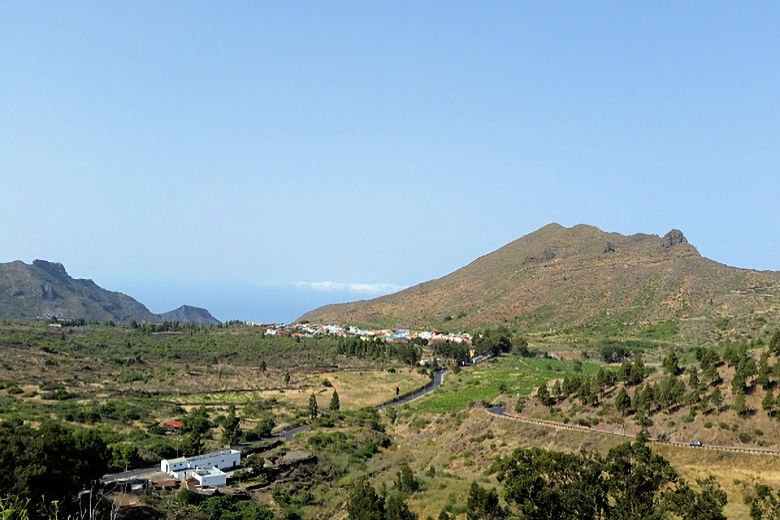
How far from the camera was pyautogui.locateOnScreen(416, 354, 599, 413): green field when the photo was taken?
5909cm

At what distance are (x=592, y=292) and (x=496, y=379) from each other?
2707 inches

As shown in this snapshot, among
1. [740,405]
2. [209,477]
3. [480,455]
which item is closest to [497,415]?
[480,455]

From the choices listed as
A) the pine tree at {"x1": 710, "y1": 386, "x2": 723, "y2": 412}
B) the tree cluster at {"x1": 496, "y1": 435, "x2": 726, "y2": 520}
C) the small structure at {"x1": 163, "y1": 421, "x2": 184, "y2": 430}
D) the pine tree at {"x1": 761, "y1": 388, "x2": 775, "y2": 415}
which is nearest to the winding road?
the pine tree at {"x1": 761, "y1": 388, "x2": 775, "y2": 415}

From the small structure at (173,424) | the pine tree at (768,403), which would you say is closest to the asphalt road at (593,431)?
the pine tree at (768,403)

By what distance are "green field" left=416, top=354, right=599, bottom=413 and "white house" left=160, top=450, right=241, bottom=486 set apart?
22897 mm

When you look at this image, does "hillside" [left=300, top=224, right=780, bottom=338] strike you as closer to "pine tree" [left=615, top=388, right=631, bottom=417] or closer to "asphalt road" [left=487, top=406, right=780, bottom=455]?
"pine tree" [left=615, top=388, right=631, bottom=417]

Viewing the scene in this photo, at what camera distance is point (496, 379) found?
7156 cm

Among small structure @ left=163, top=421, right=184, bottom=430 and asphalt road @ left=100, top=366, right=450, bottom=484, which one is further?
small structure @ left=163, top=421, right=184, bottom=430

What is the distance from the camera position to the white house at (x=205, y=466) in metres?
33.9

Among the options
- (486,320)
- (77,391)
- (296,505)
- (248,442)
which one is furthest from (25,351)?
(486,320)

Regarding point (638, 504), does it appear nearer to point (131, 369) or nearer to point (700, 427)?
point (700, 427)

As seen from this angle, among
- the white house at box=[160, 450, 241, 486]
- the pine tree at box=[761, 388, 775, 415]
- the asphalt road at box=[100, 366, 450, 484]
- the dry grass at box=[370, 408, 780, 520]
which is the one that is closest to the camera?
the dry grass at box=[370, 408, 780, 520]

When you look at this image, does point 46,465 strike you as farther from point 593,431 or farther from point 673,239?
point 673,239

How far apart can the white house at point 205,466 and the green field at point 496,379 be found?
2290cm
